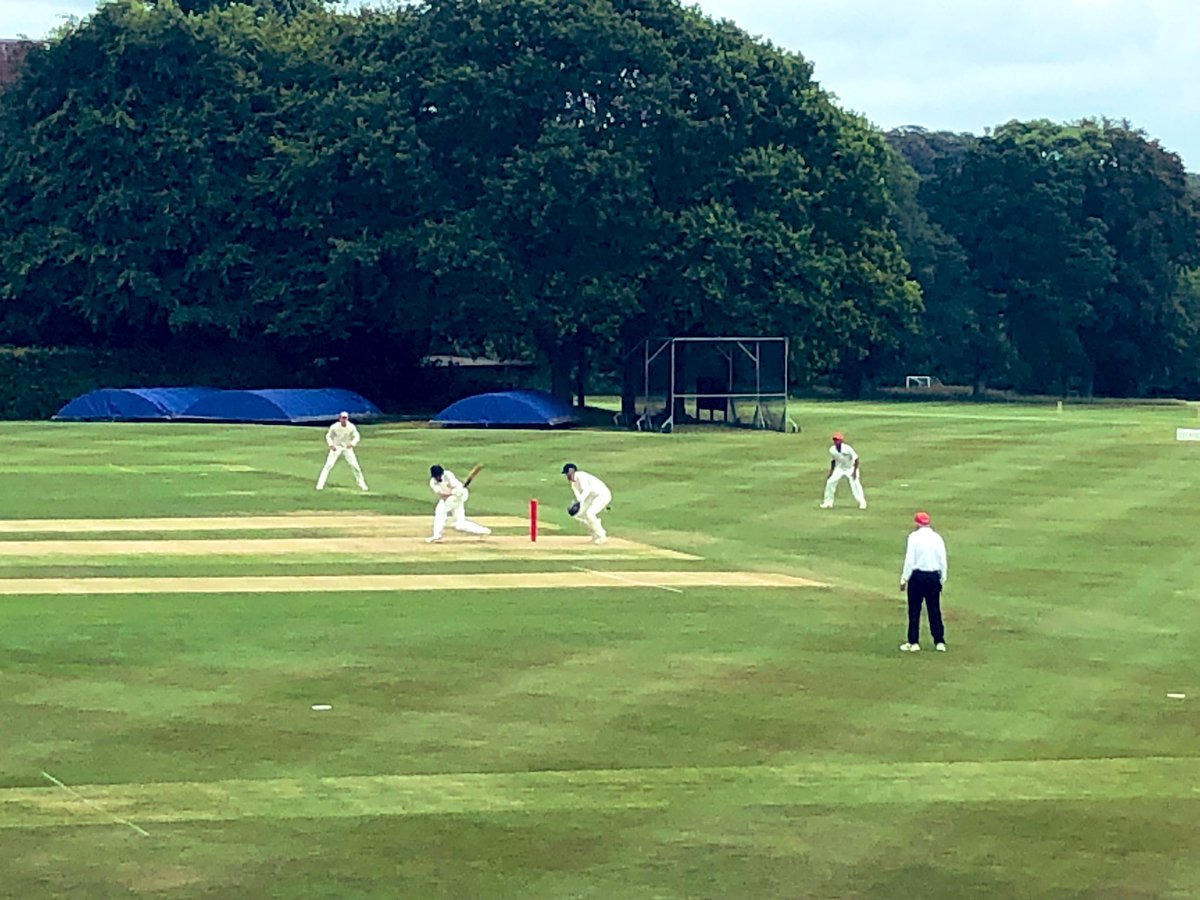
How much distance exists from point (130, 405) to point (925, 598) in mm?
50035

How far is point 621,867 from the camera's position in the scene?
11656 millimetres

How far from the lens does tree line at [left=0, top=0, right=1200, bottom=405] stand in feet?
220

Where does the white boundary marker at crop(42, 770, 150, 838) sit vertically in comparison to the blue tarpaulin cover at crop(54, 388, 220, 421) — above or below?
below

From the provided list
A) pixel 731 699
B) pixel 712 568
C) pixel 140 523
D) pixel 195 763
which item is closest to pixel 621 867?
pixel 195 763

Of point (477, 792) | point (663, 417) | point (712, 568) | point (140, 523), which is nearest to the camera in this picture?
point (477, 792)

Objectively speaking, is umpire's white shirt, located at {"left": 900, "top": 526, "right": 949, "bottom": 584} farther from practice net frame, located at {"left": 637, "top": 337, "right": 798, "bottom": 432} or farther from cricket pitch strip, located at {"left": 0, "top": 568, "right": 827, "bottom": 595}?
practice net frame, located at {"left": 637, "top": 337, "right": 798, "bottom": 432}

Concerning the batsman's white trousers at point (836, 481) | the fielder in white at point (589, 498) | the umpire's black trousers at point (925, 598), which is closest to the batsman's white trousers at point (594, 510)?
the fielder in white at point (589, 498)

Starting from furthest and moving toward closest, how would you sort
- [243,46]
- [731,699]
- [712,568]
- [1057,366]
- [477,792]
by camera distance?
[1057,366]
[243,46]
[712,568]
[731,699]
[477,792]

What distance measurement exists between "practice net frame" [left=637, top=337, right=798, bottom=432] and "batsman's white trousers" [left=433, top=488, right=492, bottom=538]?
36.6m

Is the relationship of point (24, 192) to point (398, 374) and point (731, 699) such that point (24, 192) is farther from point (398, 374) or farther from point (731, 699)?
point (731, 699)

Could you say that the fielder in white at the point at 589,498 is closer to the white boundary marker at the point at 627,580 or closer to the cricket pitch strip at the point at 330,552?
the cricket pitch strip at the point at 330,552

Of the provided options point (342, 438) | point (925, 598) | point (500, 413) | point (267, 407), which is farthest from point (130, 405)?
point (925, 598)

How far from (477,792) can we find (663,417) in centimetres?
5415

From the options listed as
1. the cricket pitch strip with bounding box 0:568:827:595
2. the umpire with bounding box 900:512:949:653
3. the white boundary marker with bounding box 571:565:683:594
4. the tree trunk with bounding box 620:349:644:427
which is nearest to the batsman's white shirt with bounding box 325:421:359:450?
the white boundary marker with bounding box 571:565:683:594
